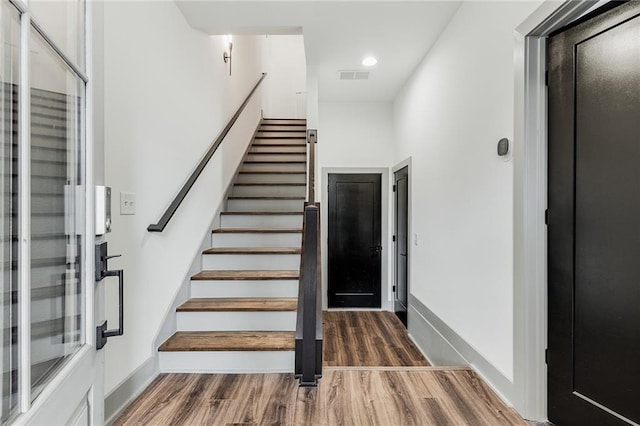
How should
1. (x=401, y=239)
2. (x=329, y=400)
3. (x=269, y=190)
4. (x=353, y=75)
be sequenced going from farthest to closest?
(x=401, y=239) < (x=269, y=190) < (x=353, y=75) < (x=329, y=400)

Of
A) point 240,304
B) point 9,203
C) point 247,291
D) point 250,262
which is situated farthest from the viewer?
point 250,262

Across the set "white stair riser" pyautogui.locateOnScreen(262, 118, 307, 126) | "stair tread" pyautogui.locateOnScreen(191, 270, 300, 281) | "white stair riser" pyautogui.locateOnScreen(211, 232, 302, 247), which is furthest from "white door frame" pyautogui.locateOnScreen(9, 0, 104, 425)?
"white stair riser" pyautogui.locateOnScreen(262, 118, 307, 126)

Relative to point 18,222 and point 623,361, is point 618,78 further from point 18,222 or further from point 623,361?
point 18,222

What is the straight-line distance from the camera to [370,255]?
5039mm

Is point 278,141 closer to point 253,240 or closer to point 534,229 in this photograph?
point 253,240

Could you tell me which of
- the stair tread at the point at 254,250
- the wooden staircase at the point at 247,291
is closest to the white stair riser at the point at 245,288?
the wooden staircase at the point at 247,291

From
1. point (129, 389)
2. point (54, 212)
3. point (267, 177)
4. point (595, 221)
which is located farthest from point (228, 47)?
point (595, 221)

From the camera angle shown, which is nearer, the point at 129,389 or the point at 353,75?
the point at 129,389

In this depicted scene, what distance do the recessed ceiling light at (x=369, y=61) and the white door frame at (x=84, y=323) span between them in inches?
115

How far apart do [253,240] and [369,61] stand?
2.16m

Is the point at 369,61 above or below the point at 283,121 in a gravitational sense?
below

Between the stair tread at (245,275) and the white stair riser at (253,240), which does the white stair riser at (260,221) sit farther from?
the stair tread at (245,275)

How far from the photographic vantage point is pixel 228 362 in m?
2.17

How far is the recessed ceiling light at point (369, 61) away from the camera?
345cm
